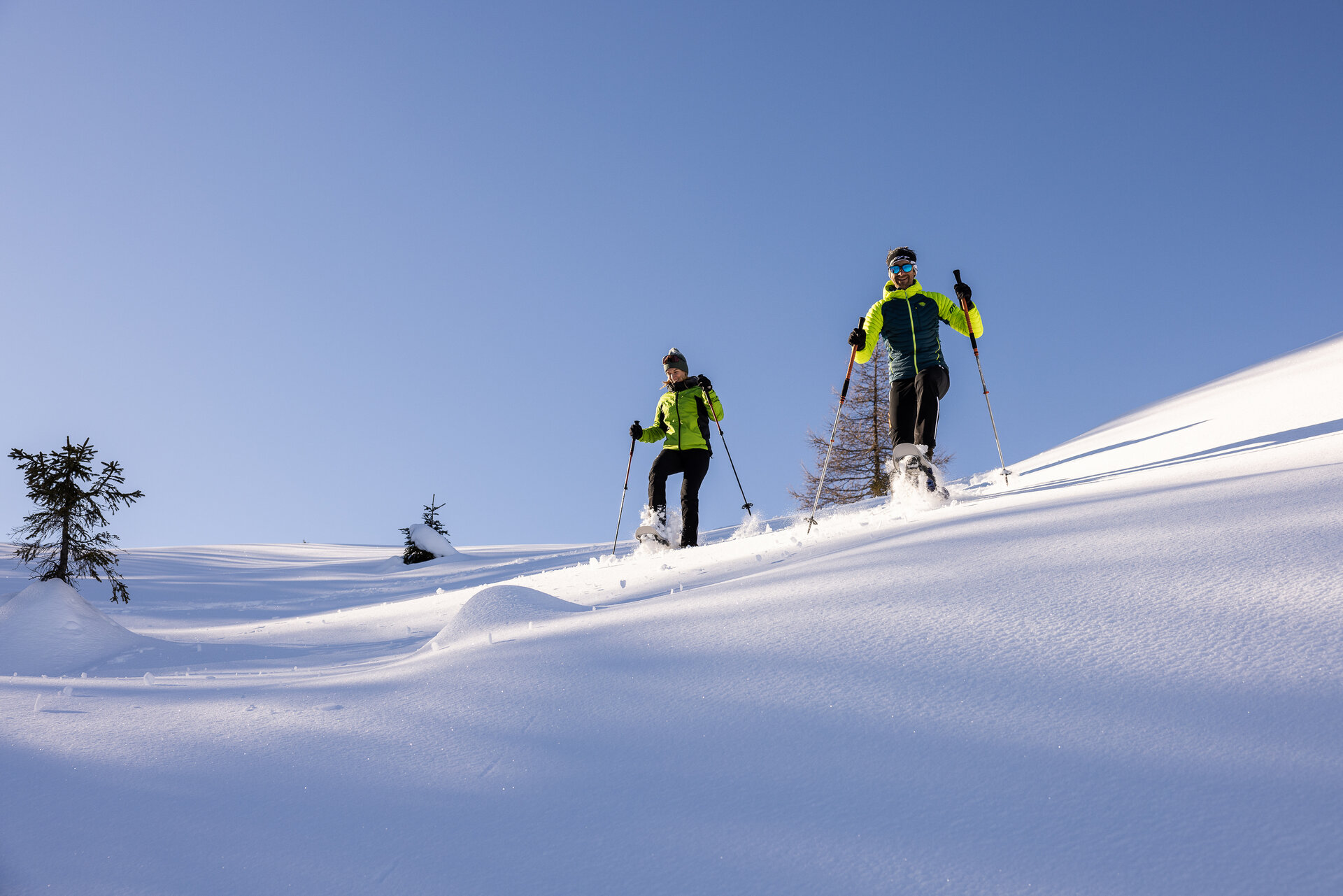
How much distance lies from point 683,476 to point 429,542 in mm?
9463

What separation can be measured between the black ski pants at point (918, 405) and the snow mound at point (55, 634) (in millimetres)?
6309

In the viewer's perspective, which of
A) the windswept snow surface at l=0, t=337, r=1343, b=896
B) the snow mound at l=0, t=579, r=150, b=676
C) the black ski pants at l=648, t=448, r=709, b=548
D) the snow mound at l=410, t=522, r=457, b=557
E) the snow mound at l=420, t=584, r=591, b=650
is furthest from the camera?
the snow mound at l=410, t=522, r=457, b=557

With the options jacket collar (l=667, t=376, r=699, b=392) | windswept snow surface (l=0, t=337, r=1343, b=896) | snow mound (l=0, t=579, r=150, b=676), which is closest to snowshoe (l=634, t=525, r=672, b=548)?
jacket collar (l=667, t=376, r=699, b=392)

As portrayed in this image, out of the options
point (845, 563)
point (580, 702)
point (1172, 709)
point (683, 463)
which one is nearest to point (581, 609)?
point (845, 563)

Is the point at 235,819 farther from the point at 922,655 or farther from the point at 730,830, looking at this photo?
the point at 922,655

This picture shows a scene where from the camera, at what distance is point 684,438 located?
27.7 feet

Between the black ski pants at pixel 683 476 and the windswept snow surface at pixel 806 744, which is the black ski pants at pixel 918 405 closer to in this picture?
the black ski pants at pixel 683 476

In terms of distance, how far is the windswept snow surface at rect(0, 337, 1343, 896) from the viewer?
Result: 1.16 metres

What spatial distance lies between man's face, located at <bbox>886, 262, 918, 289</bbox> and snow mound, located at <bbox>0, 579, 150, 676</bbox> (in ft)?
22.2

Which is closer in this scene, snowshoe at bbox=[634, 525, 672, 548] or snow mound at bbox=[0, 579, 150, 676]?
snow mound at bbox=[0, 579, 150, 676]

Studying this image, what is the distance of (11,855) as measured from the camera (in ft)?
4.67

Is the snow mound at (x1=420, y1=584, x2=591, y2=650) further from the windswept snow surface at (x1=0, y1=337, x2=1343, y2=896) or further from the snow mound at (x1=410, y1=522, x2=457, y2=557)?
the snow mound at (x1=410, y1=522, x2=457, y2=557)

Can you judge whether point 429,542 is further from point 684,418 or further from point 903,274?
point 903,274

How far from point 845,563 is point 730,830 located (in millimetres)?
2084
